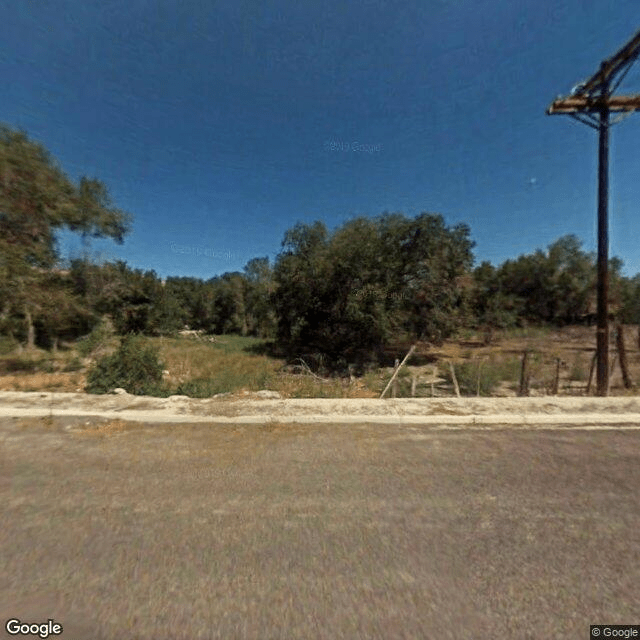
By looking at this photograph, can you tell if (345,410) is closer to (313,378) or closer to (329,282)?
(313,378)

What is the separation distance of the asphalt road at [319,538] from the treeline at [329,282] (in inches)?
344

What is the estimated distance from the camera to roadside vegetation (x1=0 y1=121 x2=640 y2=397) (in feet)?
Answer: 30.2

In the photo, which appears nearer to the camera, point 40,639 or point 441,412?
point 40,639

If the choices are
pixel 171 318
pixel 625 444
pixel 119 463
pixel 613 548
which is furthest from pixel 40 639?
pixel 171 318

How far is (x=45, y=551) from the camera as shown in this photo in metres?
2.33

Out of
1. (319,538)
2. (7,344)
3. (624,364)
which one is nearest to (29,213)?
(319,538)

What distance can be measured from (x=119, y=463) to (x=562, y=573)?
15.2 ft

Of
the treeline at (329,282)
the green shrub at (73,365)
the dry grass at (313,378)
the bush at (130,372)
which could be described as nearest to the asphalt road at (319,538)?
the dry grass at (313,378)

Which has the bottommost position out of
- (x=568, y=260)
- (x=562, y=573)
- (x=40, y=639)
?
(x=40, y=639)

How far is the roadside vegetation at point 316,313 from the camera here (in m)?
9.20

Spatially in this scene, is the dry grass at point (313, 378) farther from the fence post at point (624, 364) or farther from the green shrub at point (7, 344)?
the green shrub at point (7, 344)

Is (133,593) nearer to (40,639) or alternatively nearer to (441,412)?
(40,639)

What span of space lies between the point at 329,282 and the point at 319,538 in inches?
688

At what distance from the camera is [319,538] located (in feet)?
8.27
